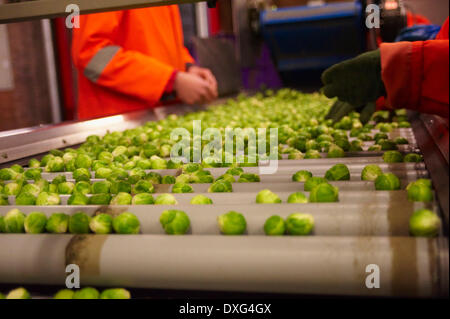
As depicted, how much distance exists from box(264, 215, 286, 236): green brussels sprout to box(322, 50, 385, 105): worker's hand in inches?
41.9

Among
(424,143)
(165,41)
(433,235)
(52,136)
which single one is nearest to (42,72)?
(165,41)

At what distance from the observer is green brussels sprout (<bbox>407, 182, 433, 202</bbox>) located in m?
1.23

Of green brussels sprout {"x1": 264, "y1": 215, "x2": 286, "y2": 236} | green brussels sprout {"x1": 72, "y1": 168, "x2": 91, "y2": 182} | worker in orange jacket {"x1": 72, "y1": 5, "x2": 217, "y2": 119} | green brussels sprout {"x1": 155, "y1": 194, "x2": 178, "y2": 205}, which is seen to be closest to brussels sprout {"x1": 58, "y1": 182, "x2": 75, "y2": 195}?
green brussels sprout {"x1": 72, "y1": 168, "x2": 91, "y2": 182}

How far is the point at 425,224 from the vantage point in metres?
1.06

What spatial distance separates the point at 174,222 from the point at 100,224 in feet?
0.76

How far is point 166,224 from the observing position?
1.25m

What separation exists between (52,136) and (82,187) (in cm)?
123

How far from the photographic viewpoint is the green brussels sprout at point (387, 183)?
4.64ft

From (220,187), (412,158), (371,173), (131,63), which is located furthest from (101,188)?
(131,63)

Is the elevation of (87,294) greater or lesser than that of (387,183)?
lesser

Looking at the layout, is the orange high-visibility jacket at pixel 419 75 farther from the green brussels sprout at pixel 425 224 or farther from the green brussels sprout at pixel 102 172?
the green brussels sprout at pixel 102 172

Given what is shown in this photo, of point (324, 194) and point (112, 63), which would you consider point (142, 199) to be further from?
point (112, 63)

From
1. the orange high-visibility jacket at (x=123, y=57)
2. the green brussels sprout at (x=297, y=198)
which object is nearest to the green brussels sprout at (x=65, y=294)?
the green brussels sprout at (x=297, y=198)

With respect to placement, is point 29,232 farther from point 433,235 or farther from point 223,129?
point 223,129
